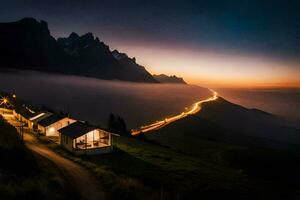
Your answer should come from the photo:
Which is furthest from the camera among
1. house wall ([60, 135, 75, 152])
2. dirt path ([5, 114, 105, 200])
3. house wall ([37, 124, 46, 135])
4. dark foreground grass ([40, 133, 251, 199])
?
house wall ([37, 124, 46, 135])

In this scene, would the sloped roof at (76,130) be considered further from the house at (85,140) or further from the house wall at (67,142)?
the house wall at (67,142)

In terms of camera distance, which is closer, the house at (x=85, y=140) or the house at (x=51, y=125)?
the house at (x=85, y=140)

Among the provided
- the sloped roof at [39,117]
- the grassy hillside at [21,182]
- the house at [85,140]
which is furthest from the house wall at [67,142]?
the grassy hillside at [21,182]

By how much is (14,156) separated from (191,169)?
1162 inches

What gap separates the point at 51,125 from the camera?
69188 millimetres

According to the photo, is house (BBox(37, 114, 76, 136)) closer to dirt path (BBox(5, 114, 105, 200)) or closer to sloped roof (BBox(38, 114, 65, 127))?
sloped roof (BBox(38, 114, 65, 127))

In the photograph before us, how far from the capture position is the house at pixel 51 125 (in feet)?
227

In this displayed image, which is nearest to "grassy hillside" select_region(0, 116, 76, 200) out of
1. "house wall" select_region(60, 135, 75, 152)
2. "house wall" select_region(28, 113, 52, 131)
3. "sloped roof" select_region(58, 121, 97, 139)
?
"house wall" select_region(60, 135, 75, 152)

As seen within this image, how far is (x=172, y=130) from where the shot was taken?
14450 centimetres

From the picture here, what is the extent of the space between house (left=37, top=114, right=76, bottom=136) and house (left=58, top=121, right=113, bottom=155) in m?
12.3

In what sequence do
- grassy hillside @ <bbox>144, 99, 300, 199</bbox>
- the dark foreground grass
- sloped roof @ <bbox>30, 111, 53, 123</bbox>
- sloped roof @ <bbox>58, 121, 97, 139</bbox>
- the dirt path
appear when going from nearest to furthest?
the dirt path
the dark foreground grass
grassy hillside @ <bbox>144, 99, 300, 199</bbox>
sloped roof @ <bbox>58, 121, 97, 139</bbox>
sloped roof @ <bbox>30, 111, 53, 123</bbox>

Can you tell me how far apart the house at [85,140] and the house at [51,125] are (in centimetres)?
1231

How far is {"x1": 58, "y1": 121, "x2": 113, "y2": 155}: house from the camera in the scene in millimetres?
52500

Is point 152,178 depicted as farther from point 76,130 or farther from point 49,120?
point 49,120
